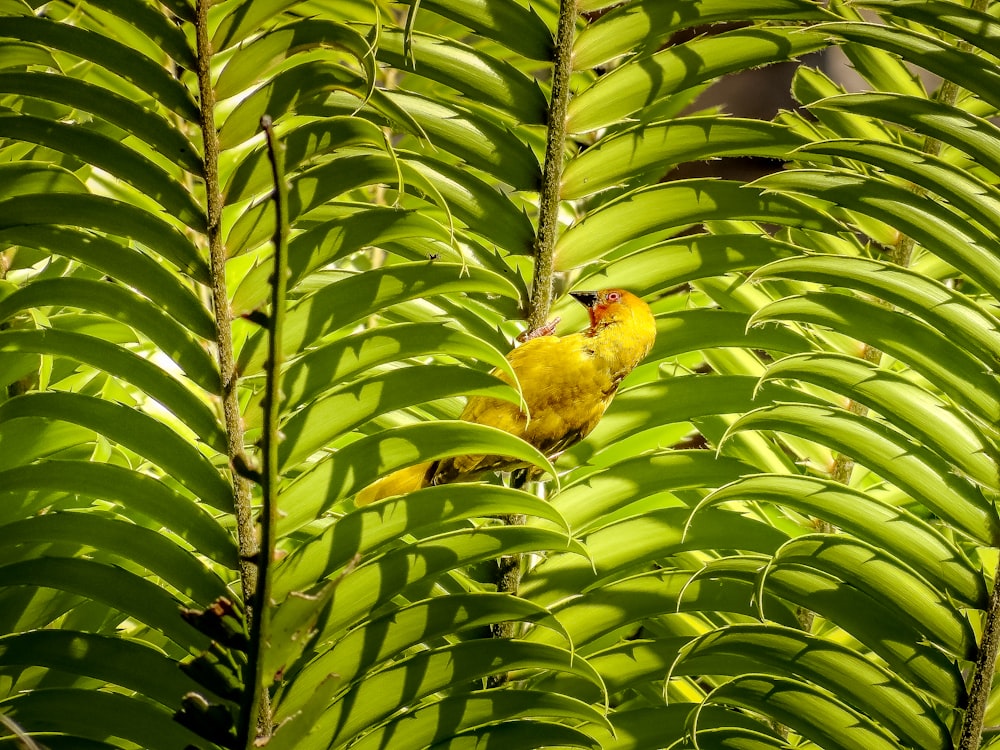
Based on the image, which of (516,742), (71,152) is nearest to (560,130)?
(71,152)

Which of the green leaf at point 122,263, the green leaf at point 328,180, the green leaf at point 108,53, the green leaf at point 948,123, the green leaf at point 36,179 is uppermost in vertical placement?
the green leaf at point 948,123

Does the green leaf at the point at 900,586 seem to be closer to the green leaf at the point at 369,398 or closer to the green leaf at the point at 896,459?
the green leaf at the point at 896,459

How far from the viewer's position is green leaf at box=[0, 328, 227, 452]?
593 millimetres

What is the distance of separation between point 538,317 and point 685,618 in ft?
0.99

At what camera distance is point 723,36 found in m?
0.70

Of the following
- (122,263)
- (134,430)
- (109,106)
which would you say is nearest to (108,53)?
(109,106)

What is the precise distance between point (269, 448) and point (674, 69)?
19.4 inches

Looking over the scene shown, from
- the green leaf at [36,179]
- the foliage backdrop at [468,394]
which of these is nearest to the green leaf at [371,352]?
the foliage backdrop at [468,394]

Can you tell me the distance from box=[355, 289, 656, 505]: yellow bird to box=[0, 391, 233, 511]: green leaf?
0.18m

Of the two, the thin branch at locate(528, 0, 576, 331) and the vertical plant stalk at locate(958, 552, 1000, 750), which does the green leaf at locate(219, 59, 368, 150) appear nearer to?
the thin branch at locate(528, 0, 576, 331)

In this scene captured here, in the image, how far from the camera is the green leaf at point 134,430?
60 cm

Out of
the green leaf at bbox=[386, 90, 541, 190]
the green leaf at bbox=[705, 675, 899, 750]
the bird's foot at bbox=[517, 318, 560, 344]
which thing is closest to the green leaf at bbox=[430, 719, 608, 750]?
the green leaf at bbox=[705, 675, 899, 750]

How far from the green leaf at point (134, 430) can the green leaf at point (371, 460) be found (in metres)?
0.07

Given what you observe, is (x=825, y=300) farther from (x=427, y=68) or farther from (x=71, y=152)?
(x=71, y=152)
